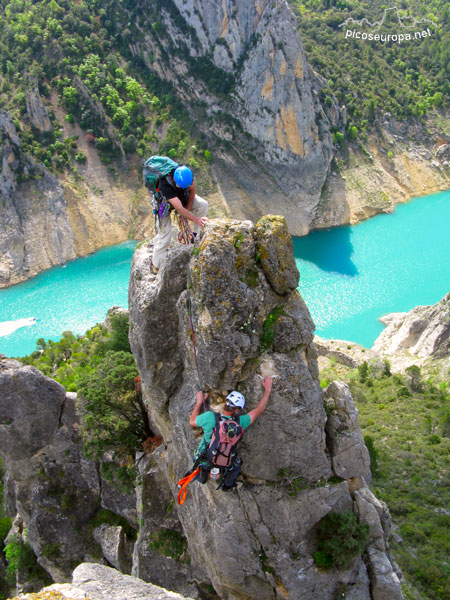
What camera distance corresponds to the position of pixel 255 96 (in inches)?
Answer: 2352

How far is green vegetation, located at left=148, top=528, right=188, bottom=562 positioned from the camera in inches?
526

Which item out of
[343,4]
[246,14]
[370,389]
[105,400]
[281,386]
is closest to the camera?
[281,386]

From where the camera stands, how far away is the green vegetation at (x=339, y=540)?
1088 centimetres

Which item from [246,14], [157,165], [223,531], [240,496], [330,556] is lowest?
[330,556]

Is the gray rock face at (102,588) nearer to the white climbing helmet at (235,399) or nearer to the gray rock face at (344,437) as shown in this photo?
the white climbing helmet at (235,399)

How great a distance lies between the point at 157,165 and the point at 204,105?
59.2 m

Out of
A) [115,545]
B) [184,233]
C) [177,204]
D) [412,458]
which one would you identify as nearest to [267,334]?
[184,233]

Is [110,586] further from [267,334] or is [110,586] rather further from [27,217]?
[27,217]

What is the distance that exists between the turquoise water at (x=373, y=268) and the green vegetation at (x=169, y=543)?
104 ft

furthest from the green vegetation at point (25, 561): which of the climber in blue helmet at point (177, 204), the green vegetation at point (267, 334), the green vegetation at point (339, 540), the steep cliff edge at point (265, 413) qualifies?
the green vegetation at point (267, 334)

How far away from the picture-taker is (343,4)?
80875mm

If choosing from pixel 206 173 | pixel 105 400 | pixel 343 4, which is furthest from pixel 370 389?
pixel 343 4

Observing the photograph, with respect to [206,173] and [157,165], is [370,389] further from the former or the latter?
[206,173]

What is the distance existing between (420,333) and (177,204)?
32.6 meters
